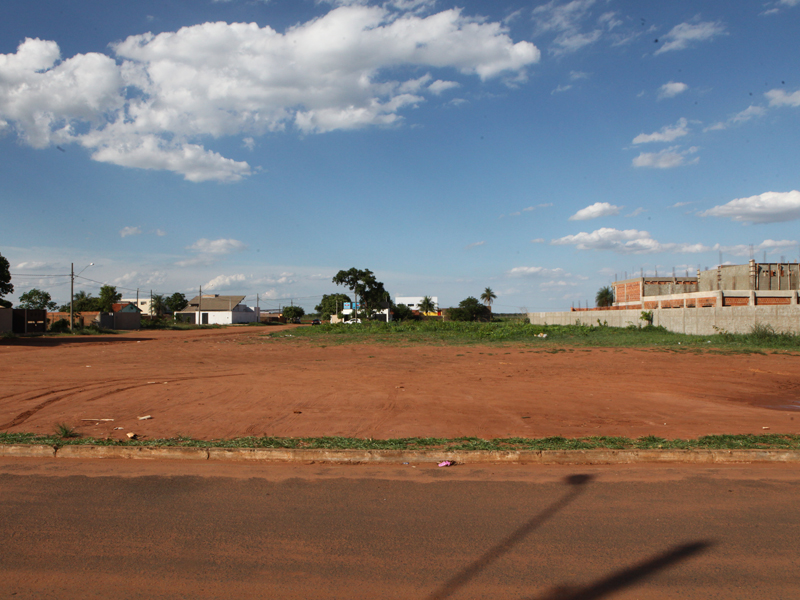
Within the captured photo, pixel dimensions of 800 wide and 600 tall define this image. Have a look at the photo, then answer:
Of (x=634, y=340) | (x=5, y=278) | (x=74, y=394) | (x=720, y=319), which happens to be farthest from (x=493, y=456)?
(x=5, y=278)

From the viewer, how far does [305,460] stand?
679 centimetres

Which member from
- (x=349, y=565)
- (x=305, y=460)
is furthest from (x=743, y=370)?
(x=349, y=565)

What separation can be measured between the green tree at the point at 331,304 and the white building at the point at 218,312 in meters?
15.8

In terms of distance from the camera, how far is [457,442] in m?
7.54

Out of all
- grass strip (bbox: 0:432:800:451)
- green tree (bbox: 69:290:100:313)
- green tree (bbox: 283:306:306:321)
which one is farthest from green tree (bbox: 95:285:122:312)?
grass strip (bbox: 0:432:800:451)

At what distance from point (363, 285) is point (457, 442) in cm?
6999

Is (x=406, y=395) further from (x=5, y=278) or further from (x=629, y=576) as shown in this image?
(x=5, y=278)

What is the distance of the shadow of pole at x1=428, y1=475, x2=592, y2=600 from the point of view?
3.67 meters

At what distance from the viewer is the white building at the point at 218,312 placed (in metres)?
96.4

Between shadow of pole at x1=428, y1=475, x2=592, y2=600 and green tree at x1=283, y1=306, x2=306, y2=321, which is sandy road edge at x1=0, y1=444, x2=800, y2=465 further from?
green tree at x1=283, y1=306, x2=306, y2=321

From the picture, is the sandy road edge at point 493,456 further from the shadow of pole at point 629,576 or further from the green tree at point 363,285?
the green tree at point 363,285

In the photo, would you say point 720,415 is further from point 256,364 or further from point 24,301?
point 24,301

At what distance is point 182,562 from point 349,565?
138cm

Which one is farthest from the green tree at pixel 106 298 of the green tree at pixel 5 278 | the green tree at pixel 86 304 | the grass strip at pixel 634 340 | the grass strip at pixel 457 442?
the grass strip at pixel 457 442
